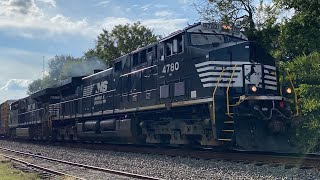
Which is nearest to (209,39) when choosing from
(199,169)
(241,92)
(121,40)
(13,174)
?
(241,92)

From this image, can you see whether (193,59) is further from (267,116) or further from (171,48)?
(267,116)

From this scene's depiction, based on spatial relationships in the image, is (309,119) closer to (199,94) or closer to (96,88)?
(199,94)

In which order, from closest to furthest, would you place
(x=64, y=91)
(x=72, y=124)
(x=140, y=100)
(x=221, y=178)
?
(x=221, y=178) → (x=140, y=100) → (x=72, y=124) → (x=64, y=91)

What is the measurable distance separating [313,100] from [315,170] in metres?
4.12

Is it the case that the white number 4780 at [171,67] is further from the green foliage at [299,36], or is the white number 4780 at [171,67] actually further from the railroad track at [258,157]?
the green foliage at [299,36]

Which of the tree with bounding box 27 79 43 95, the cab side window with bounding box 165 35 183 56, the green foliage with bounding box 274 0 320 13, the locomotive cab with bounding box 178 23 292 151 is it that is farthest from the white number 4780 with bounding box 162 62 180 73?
the tree with bounding box 27 79 43 95

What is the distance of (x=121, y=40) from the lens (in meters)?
44.7

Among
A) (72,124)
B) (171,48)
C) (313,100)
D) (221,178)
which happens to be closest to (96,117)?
(72,124)

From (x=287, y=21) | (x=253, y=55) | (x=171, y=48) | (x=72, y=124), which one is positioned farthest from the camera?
(x=72, y=124)

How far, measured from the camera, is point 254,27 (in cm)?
2012

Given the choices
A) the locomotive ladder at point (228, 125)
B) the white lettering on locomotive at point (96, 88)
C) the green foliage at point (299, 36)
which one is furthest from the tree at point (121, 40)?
the locomotive ladder at point (228, 125)

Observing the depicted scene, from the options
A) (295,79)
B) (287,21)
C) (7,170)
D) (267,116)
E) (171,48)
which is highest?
(287,21)

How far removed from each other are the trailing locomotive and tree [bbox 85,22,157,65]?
26.4 meters

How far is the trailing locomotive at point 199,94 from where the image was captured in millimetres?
11031
